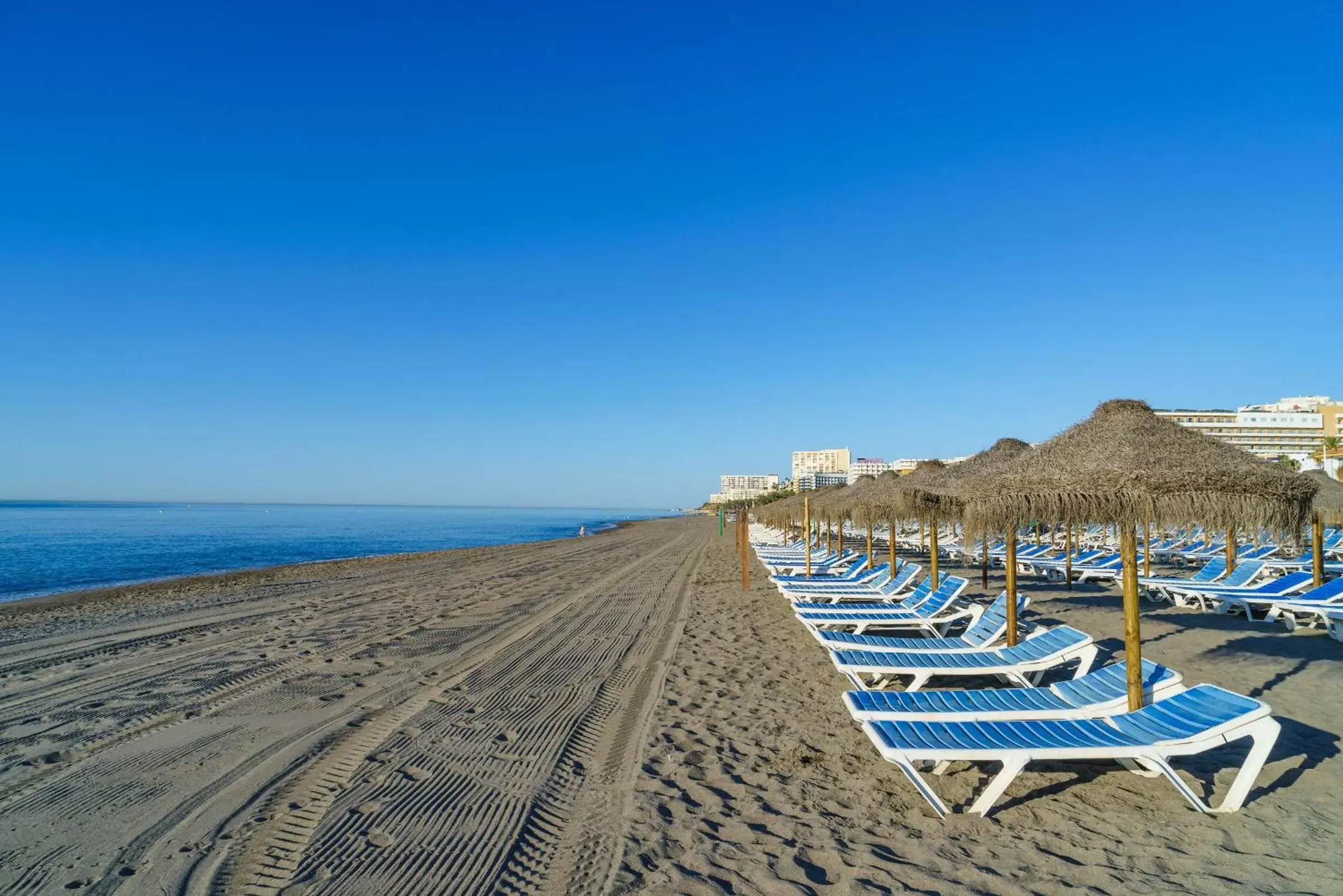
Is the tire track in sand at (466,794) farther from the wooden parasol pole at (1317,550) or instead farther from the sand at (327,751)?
the wooden parasol pole at (1317,550)

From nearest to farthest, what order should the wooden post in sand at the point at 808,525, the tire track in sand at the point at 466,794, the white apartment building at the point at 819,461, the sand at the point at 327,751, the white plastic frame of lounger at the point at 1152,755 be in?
the tire track in sand at the point at 466,794 < the sand at the point at 327,751 < the white plastic frame of lounger at the point at 1152,755 < the wooden post in sand at the point at 808,525 < the white apartment building at the point at 819,461

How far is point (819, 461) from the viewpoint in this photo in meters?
136

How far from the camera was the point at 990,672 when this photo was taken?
499 centimetres

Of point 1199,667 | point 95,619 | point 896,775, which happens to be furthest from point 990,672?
point 95,619

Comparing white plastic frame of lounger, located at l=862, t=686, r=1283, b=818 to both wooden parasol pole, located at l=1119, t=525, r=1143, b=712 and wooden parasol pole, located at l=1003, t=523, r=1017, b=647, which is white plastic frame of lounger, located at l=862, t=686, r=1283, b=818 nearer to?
wooden parasol pole, located at l=1119, t=525, r=1143, b=712

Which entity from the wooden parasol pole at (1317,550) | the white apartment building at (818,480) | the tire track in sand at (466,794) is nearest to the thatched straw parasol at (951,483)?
the tire track in sand at (466,794)

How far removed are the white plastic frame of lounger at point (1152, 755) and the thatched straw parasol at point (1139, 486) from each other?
575 millimetres

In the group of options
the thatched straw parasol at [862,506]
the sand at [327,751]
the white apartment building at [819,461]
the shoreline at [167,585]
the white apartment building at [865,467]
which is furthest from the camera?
the white apartment building at [819,461]

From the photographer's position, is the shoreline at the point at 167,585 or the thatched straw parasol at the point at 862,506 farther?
the shoreline at the point at 167,585

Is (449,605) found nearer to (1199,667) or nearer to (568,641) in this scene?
(568,641)

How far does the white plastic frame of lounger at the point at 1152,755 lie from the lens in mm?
3238

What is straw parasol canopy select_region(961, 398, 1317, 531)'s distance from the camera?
3799 mm

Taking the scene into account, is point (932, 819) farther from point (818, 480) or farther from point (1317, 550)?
point (818, 480)

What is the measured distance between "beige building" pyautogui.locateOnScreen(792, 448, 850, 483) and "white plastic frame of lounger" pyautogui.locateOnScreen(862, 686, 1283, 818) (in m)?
125
